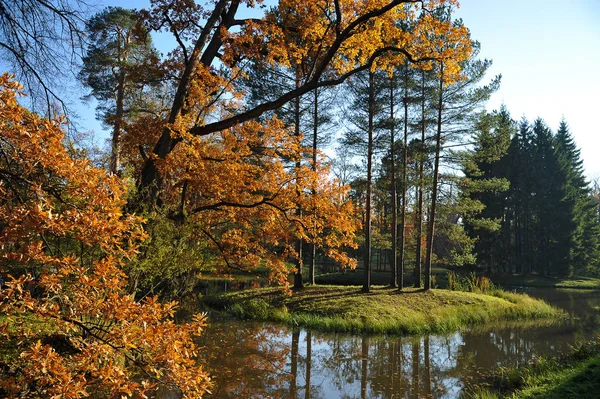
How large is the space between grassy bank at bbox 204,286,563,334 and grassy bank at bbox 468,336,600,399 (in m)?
4.20

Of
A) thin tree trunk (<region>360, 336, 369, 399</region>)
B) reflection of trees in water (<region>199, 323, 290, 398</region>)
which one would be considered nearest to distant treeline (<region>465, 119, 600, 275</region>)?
thin tree trunk (<region>360, 336, 369, 399</region>)

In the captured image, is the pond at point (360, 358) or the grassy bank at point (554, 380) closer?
the grassy bank at point (554, 380)

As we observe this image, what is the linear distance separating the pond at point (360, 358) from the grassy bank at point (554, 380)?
61cm

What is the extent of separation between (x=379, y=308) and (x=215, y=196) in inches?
265

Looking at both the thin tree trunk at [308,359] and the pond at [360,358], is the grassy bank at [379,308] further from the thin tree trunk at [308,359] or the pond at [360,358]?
the thin tree trunk at [308,359]

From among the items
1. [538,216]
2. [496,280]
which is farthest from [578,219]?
[496,280]

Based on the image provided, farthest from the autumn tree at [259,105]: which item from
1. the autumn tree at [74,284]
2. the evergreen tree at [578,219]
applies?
the evergreen tree at [578,219]

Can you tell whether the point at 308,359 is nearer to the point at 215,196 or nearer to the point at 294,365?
the point at 294,365

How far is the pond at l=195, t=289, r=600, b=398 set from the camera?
6.91 metres

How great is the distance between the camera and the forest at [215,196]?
3.07 metres

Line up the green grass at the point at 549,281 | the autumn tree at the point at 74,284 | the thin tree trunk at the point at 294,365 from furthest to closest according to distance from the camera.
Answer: the green grass at the point at 549,281 → the thin tree trunk at the point at 294,365 → the autumn tree at the point at 74,284

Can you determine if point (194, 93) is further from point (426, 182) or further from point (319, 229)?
point (426, 182)

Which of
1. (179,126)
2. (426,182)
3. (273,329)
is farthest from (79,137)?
(426,182)

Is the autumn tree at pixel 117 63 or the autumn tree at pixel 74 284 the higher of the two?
the autumn tree at pixel 117 63
